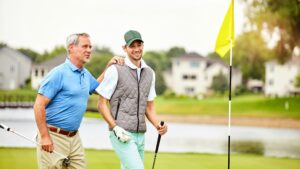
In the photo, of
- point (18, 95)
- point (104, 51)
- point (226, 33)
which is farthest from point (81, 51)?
point (104, 51)

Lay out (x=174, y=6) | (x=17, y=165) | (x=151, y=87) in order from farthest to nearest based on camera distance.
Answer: (x=174, y=6)
(x=17, y=165)
(x=151, y=87)

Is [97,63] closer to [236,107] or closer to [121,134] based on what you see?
[236,107]

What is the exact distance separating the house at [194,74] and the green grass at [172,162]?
2391cm

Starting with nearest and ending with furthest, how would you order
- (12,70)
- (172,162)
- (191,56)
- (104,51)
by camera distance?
1. (172,162)
2. (12,70)
3. (104,51)
4. (191,56)

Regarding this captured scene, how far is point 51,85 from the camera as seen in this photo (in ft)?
10.7

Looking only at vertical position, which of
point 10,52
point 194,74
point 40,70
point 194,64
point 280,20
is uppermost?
point 280,20

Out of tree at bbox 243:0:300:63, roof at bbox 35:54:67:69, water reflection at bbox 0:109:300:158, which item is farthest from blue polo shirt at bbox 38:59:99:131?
tree at bbox 243:0:300:63

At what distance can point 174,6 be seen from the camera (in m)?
24.8

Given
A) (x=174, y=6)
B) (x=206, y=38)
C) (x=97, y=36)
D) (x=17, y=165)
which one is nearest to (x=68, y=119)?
(x=17, y=165)

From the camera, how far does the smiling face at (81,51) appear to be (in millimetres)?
3359

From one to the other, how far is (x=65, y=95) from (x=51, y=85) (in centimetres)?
10

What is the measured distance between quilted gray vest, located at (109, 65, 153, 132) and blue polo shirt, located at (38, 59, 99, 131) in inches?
8.5

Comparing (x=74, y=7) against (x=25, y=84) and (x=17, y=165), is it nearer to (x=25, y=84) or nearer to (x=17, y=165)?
(x=25, y=84)

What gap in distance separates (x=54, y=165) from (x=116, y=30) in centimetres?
1587
